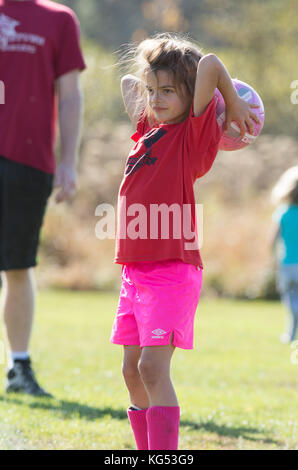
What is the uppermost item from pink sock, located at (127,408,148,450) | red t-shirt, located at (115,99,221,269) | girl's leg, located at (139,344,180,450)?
red t-shirt, located at (115,99,221,269)

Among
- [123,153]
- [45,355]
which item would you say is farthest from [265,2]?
[45,355]

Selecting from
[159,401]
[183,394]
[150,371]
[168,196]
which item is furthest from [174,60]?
[183,394]

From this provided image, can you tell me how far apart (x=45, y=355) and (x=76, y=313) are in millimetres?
5626

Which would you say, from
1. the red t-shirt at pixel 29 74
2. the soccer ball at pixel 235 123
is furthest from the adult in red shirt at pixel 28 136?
the soccer ball at pixel 235 123

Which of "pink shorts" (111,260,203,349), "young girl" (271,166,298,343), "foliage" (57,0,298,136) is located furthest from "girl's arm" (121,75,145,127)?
"foliage" (57,0,298,136)

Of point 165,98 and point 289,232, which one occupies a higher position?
point 165,98

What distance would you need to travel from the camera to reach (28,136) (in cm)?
430

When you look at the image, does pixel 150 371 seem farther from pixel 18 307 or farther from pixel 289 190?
pixel 289 190

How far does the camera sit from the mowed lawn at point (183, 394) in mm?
3488

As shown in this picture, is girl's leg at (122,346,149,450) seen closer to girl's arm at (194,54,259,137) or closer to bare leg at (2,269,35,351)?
girl's arm at (194,54,259,137)

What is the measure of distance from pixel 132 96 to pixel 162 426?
139 cm

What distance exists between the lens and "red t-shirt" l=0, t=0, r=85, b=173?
4.29m

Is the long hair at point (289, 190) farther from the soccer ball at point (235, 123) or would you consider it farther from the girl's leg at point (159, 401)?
the girl's leg at point (159, 401)
